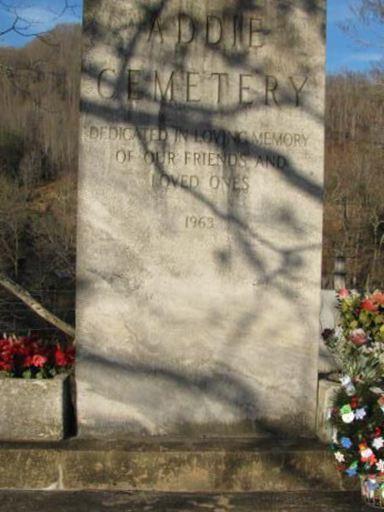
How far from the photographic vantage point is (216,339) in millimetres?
4980

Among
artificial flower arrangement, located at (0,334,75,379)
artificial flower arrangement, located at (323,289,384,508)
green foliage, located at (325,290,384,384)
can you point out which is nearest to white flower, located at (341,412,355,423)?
artificial flower arrangement, located at (323,289,384,508)

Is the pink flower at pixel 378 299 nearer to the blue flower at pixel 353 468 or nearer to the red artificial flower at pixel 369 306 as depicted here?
the red artificial flower at pixel 369 306

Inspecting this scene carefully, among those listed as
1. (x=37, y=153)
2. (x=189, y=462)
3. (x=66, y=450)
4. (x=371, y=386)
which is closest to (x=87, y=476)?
(x=66, y=450)

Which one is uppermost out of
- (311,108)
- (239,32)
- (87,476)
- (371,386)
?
(239,32)

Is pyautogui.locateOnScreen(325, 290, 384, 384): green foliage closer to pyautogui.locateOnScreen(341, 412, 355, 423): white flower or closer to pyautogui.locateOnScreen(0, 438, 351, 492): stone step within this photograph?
pyautogui.locateOnScreen(341, 412, 355, 423): white flower

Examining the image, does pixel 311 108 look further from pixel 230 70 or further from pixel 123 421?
pixel 123 421

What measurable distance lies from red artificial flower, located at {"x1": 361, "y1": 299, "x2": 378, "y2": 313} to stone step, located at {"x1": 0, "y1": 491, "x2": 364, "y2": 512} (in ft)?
4.40

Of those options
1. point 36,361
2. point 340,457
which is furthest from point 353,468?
point 36,361

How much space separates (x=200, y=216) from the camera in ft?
16.3

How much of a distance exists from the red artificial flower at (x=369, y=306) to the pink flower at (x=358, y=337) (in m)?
0.32

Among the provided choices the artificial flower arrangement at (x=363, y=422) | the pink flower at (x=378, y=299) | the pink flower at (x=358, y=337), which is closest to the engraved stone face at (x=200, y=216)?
the pink flower at (x=358, y=337)

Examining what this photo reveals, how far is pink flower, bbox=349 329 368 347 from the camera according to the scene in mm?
4996

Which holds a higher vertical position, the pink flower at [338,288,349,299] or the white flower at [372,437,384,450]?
the pink flower at [338,288,349,299]

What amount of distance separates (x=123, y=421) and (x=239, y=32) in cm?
270
